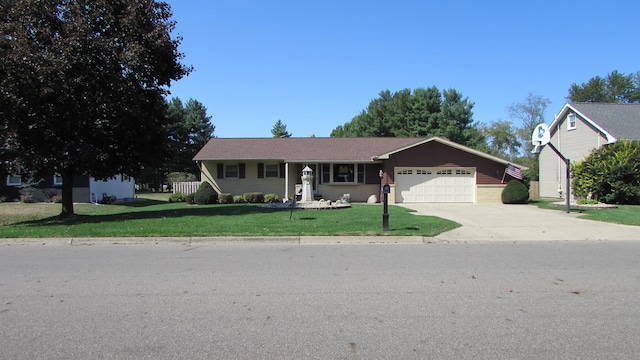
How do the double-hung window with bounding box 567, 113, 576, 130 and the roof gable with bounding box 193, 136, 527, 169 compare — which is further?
the double-hung window with bounding box 567, 113, 576, 130

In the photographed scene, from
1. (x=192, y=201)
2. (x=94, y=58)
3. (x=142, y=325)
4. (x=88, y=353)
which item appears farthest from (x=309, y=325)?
(x=192, y=201)

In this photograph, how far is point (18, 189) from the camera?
25.6 meters

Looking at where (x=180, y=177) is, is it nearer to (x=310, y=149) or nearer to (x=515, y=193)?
(x=310, y=149)

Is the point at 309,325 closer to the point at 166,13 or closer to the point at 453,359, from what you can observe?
the point at 453,359

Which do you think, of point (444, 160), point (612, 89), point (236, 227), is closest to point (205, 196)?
point (236, 227)

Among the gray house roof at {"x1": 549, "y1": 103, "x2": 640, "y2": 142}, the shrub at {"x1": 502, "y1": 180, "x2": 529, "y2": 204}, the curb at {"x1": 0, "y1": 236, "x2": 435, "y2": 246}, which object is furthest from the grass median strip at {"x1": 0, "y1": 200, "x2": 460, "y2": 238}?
the gray house roof at {"x1": 549, "y1": 103, "x2": 640, "y2": 142}

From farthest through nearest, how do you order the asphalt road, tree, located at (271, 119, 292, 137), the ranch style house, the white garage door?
tree, located at (271, 119, 292, 137) → the white garage door → the ranch style house → the asphalt road

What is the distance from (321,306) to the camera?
17.0 feet

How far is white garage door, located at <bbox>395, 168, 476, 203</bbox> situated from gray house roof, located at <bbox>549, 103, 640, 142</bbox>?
8.64 meters

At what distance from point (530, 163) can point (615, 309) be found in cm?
4847

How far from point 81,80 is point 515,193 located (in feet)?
69.4

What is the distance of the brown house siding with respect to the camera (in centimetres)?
2447

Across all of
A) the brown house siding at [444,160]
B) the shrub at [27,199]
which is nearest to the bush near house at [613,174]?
the brown house siding at [444,160]

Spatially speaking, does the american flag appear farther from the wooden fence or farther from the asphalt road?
the wooden fence
